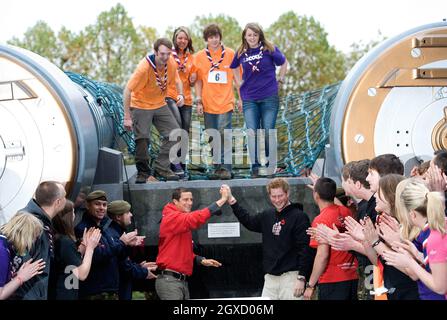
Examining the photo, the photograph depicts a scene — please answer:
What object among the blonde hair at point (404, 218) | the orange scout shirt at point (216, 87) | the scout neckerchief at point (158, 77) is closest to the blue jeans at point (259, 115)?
the orange scout shirt at point (216, 87)

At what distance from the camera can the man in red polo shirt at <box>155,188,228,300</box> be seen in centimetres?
823

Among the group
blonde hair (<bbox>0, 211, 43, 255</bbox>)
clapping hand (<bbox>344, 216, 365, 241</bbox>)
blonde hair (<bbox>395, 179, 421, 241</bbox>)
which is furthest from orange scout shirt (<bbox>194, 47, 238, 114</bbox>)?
blonde hair (<bbox>395, 179, 421, 241</bbox>)

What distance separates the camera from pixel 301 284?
312 inches

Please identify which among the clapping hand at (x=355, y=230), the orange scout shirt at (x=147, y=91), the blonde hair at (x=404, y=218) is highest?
the orange scout shirt at (x=147, y=91)

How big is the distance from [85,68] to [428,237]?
23.0m

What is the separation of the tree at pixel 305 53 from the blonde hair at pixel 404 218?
21.0 meters

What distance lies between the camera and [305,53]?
93.0ft

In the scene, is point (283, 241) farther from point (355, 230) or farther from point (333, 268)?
point (355, 230)

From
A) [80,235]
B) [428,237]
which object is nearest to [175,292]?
[80,235]

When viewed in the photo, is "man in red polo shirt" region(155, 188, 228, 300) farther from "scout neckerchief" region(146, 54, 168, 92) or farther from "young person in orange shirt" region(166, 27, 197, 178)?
"young person in orange shirt" region(166, 27, 197, 178)


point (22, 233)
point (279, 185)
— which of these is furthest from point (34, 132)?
point (279, 185)

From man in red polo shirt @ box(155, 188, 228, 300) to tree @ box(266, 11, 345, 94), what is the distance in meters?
19.0

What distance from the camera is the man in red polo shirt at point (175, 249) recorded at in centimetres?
823

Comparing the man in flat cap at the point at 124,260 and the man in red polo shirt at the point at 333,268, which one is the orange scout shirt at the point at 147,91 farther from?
the man in red polo shirt at the point at 333,268
